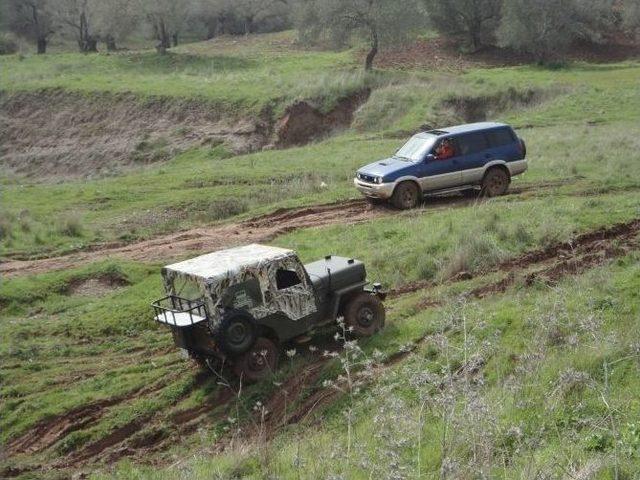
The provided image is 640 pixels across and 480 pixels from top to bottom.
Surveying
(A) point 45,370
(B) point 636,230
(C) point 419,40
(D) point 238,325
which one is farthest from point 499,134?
(C) point 419,40

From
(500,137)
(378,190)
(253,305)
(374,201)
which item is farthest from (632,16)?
(253,305)

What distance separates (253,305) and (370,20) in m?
34.1

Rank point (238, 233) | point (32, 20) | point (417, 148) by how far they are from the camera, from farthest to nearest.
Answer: point (32, 20) → point (417, 148) → point (238, 233)

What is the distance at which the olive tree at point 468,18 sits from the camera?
53.3m

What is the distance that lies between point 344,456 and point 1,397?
8.04m

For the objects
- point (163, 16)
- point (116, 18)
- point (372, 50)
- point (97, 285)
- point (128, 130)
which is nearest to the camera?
point (97, 285)

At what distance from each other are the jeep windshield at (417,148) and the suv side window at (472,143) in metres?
0.74

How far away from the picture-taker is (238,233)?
790 inches

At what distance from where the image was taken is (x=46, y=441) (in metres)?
11.8

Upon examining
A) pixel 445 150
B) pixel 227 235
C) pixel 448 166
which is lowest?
pixel 227 235

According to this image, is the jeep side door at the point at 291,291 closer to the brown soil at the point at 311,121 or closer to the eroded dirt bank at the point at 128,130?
the eroded dirt bank at the point at 128,130

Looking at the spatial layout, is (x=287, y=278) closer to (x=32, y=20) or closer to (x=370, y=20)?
(x=370, y=20)

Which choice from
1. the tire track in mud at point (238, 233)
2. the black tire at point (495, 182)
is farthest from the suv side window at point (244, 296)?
the black tire at point (495, 182)

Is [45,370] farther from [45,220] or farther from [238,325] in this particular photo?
[45,220]
